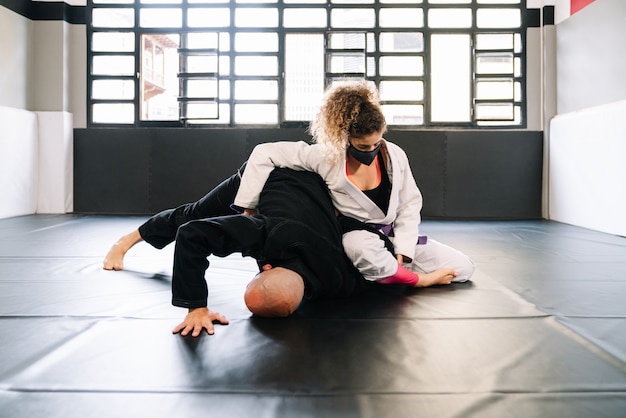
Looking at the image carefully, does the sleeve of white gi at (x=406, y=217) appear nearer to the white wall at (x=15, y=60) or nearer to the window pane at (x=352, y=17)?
the window pane at (x=352, y=17)

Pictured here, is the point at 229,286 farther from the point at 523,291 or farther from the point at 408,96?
the point at 408,96

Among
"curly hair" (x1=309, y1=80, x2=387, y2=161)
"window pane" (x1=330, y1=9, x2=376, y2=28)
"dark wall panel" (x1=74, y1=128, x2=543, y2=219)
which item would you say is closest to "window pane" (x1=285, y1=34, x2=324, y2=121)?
"window pane" (x1=330, y1=9, x2=376, y2=28)

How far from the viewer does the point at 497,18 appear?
6316 millimetres

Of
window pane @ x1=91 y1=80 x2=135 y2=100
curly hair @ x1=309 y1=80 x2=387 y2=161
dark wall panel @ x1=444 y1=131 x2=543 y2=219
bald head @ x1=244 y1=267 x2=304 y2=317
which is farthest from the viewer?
window pane @ x1=91 y1=80 x2=135 y2=100

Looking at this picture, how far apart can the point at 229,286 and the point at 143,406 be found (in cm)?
121

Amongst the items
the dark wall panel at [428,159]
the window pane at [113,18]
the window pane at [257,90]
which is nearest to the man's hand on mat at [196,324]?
the dark wall panel at [428,159]

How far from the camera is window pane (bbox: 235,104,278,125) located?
21.2 ft

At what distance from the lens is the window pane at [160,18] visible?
643cm

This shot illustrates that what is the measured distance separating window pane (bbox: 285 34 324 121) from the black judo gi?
13.7 ft

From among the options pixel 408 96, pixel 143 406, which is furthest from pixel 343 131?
pixel 408 96

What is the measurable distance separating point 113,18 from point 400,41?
3511 millimetres

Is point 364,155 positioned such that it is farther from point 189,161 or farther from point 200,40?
point 200,40

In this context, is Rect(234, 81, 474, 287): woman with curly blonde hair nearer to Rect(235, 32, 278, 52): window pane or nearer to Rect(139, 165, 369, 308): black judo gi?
Rect(139, 165, 369, 308): black judo gi

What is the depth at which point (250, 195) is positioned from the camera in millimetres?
2119
